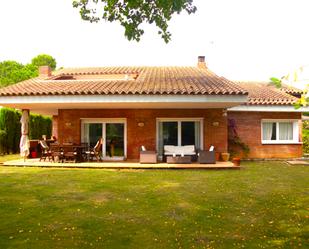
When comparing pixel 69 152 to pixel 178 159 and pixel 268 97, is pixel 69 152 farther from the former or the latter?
pixel 268 97

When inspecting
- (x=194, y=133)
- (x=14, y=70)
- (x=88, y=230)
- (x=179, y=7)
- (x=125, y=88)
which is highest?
(x=14, y=70)

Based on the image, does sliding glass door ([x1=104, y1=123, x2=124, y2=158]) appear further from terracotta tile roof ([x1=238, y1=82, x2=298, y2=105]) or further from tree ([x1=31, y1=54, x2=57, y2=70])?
tree ([x1=31, y1=54, x2=57, y2=70])

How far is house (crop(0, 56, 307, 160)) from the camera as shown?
50.3 feet

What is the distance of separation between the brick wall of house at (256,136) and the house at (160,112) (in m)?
0.05

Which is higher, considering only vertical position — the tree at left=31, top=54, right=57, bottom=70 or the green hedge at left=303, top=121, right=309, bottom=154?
the tree at left=31, top=54, right=57, bottom=70

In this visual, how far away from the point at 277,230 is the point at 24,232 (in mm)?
4509

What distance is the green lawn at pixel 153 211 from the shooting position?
5.88m

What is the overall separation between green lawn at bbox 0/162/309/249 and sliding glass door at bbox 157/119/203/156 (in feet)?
16.5

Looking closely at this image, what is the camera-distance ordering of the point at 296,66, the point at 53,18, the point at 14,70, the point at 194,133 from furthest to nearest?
the point at 14,70
the point at 194,133
the point at 53,18
the point at 296,66

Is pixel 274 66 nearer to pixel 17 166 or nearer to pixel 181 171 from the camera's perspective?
pixel 181 171

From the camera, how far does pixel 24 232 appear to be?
625 centimetres


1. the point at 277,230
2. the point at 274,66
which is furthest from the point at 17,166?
the point at 274,66

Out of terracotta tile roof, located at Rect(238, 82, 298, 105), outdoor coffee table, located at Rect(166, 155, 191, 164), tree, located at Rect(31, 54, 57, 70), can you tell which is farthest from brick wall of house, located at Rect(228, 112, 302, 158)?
tree, located at Rect(31, 54, 57, 70)

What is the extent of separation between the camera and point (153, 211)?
7785 mm
